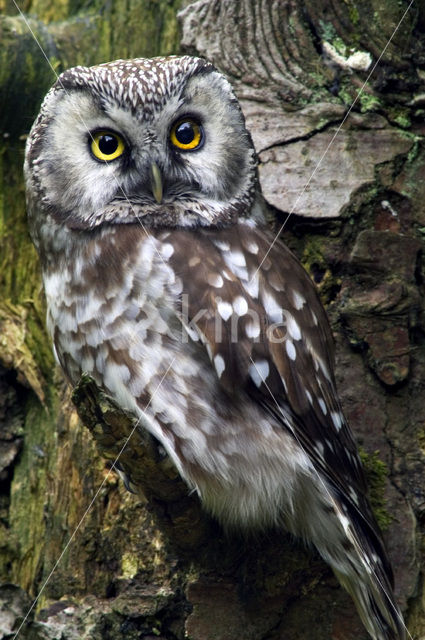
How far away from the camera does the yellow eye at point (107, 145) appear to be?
264cm

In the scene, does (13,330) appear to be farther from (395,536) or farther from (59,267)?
(395,536)

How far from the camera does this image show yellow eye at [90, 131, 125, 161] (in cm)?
264

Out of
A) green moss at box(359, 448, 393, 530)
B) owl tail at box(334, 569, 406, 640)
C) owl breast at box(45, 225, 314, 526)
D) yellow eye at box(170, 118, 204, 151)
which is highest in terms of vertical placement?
yellow eye at box(170, 118, 204, 151)

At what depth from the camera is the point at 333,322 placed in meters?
2.88

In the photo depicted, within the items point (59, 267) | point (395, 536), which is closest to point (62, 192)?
point (59, 267)

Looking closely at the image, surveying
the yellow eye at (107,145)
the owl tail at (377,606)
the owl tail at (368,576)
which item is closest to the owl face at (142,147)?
the yellow eye at (107,145)

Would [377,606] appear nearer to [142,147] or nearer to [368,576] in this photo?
[368,576]

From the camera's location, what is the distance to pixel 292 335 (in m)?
2.66

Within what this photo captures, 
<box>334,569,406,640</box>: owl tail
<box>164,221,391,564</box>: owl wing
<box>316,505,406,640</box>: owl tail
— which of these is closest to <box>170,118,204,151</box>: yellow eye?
<box>164,221,391,564</box>: owl wing

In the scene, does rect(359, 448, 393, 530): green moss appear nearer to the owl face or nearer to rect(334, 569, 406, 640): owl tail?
rect(334, 569, 406, 640): owl tail

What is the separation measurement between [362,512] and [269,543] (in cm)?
36

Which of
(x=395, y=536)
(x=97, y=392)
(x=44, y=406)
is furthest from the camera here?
(x=44, y=406)

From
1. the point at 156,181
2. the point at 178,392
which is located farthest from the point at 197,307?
the point at 156,181

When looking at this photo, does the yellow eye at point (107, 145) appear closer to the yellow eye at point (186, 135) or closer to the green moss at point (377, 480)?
the yellow eye at point (186, 135)
